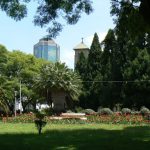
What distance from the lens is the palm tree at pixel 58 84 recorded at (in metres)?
54.0

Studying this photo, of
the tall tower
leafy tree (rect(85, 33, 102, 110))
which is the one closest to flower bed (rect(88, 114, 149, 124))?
A: leafy tree (rect(85, 33, 102, 110))

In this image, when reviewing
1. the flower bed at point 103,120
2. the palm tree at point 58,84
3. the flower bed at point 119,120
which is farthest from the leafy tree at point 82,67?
the flower bed at point 119,120

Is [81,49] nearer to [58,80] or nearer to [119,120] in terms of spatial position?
[58,80]

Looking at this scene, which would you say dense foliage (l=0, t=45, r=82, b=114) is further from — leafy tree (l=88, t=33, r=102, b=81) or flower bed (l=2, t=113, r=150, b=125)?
flower bed (l=2, t=113, r=150, b=125)

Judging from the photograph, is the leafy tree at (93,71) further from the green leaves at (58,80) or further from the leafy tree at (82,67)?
the green leaves at (58,80)

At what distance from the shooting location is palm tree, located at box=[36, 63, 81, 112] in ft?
177

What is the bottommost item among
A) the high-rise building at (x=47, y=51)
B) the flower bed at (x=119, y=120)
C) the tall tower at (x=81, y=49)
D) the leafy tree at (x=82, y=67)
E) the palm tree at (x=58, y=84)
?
the flower bed at (x=119, y=120)

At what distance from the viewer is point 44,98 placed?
55656 mm

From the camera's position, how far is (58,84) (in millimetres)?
54562

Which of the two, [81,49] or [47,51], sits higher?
[81,49]

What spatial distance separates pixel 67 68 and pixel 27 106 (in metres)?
14.9

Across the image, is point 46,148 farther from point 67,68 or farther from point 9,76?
point 9,76

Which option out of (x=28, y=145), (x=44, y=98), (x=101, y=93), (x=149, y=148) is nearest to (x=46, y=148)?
(x=28, y=145)

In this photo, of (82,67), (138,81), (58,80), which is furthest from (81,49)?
(58,80)
